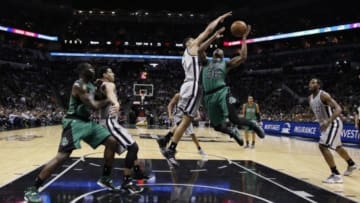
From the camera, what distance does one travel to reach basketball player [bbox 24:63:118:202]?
5410 mm

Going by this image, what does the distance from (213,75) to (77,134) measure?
229 centimetres

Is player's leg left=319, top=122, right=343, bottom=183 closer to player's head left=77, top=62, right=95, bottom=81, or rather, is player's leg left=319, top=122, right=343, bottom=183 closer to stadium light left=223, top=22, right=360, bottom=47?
player's head left=77, top=62, right=95, bottom=81

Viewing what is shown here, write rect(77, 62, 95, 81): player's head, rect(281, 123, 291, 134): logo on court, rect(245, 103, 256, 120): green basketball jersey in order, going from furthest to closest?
1. rect(281, 123, 291, 134): logo on court
2. rect(245, 103, 256, 120): green basketball jersey
3. rect(77, 62, 95, 81): player's head

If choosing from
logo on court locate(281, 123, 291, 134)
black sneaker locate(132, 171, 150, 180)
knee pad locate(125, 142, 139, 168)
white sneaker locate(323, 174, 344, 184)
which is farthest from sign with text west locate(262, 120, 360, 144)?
knee pad locate(125, 142, 139, 168)

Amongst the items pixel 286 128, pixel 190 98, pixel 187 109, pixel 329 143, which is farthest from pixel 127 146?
pixel 286 128

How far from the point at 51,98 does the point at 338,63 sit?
24676 mm

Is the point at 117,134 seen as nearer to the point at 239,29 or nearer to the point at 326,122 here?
the point at 239,29

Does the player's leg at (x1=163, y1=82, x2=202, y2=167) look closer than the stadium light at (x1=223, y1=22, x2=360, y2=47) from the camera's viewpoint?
Yes

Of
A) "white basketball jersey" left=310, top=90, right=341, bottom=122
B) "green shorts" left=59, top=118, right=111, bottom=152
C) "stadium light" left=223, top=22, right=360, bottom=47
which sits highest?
"stadium light" left=223, top=22, right=360, bottom=47

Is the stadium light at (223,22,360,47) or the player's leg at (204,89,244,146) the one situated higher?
the stadium light at (223,22,360,47)

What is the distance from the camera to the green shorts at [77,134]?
550 cm

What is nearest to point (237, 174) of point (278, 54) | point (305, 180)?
point (305, 180)

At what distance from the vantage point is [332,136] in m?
7.93

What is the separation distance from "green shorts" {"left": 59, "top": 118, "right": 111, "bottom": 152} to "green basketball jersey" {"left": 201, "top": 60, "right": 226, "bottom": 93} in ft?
5.97
